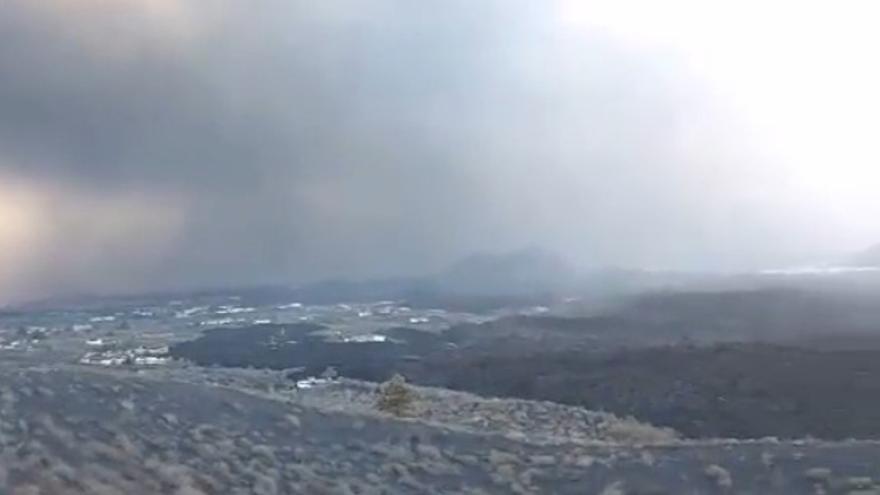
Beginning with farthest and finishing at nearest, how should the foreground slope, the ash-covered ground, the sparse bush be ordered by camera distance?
1. the sparse bush
2. the ash-covered ground
3. the foreground slope

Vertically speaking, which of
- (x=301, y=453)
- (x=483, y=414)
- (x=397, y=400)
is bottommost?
(x=483, y=414)

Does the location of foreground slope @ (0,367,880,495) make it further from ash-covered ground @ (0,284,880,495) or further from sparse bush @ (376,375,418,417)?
sparse bush @ (376,375,418,417)

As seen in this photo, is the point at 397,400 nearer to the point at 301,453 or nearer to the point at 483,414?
the point at 483,414

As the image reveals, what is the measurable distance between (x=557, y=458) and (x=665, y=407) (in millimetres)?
37425

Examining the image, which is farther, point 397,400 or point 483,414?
point 483,414

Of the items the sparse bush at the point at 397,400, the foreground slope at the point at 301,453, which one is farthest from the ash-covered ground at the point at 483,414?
the sparse bush at the point at 397,400

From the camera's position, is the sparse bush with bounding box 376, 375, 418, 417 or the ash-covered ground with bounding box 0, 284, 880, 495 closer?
the ash-covered ground with bounding box 0, 284, 880, 495

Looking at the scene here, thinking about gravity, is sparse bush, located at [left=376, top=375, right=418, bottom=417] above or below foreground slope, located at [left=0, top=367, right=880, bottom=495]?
below

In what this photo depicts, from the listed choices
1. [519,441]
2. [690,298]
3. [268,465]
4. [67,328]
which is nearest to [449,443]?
[519,441]

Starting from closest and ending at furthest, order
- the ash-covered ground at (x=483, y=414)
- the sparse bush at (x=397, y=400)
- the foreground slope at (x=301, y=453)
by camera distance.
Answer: the foreground slope at (x=301, y=453), the ash-covered ground at (x=483, y=414), the sparse bush at (x=397, y=400)

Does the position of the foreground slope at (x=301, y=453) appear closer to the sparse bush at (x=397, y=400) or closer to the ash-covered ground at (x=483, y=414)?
the ash-covered ground at (x=483, y=414)

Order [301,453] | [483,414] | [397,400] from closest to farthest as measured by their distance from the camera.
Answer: [301,453], [397,400], [483,414]

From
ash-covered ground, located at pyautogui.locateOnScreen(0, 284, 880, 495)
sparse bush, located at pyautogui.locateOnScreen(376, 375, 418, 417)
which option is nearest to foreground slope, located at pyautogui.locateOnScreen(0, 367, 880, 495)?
ash-covered ground, located at pyautogui.locateOnScreen(0, 284, 880, 495)

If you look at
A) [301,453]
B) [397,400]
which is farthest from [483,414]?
A: [301,453]
